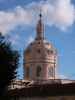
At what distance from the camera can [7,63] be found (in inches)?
1131

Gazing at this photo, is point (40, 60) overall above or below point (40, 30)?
below

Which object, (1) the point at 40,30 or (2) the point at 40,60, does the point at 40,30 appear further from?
(2) the point at 40,60

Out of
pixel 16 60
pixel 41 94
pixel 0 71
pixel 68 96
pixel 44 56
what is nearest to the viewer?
pixel 68 96

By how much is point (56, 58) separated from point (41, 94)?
56.0m

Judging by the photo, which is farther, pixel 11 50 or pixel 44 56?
pixel 44 56

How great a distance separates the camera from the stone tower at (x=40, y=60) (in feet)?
260

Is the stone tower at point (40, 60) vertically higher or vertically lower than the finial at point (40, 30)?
lower

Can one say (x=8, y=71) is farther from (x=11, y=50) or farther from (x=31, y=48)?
(x=31, y=48)

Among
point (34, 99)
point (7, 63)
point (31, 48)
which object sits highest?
point (31, 48)

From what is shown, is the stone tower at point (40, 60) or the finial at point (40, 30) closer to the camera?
the stone tower at point (40, 60)

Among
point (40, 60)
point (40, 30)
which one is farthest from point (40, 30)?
point (40, 60)

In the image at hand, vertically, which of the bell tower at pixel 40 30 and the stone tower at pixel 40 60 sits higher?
the bell tower at pixel 40 30

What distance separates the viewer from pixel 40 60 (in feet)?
261

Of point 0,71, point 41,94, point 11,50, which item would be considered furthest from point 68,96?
point 11,50
